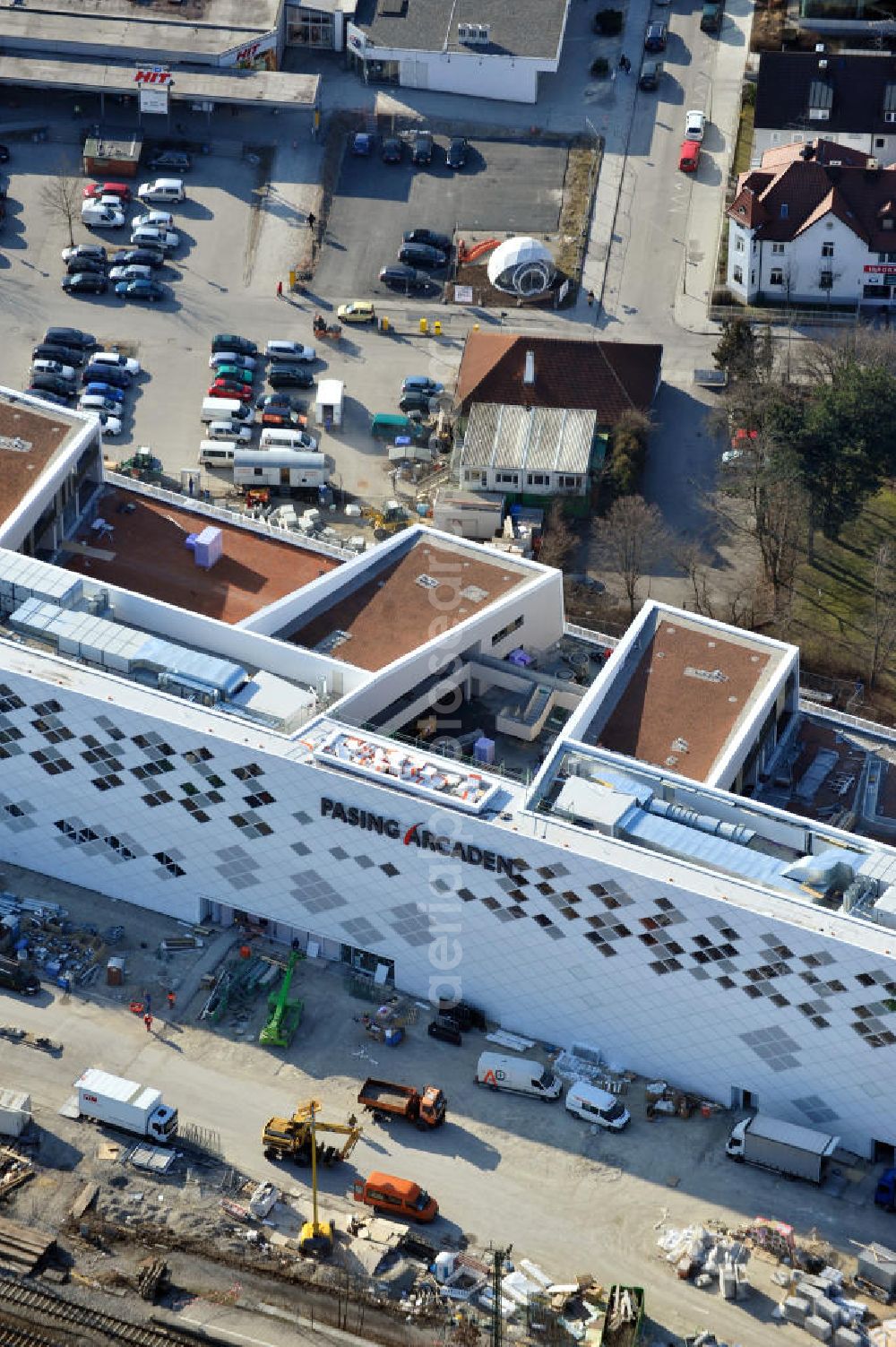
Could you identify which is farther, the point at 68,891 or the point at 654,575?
the point at 654,575

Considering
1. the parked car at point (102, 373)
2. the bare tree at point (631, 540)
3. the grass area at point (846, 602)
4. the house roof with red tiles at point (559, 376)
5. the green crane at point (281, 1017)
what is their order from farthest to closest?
the parked car at point (102, 373) → the house roof with red tiles at point (559, 376) → the bare tree at point (631, 540) → the grass area at point (846, 602) → the green crane at point (281, 1017)

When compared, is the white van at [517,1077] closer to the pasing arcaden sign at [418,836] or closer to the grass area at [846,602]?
the pasing arcaden sign at [418,836]

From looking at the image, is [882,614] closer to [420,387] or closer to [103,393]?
[420,387]

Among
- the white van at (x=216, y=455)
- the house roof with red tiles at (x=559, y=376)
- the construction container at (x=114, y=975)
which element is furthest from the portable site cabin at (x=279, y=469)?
the construction container at (x=114, y=975)

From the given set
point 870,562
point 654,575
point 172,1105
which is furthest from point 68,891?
point 870,562

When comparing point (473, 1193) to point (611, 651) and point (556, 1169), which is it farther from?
point (611, 651)

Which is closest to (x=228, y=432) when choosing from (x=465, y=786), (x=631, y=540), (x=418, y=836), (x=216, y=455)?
(x=216, y=455)

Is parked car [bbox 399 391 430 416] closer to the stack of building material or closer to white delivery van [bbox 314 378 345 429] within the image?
white delivery van [bbox 314 378 345 429]
